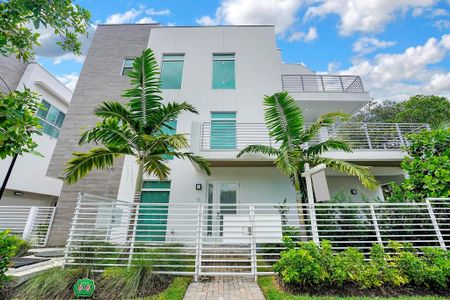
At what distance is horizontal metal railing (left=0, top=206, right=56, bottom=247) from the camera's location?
915 cm

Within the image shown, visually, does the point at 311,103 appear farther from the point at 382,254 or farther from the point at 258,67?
the point at 382,254

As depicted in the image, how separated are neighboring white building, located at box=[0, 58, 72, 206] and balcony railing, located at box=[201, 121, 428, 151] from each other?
11.0 m

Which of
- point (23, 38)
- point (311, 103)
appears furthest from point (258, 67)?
point (23, 38)

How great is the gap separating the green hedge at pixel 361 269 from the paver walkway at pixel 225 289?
0.74 m

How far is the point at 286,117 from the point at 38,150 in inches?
589

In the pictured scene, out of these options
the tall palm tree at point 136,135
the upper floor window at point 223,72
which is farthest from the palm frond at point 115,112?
the upper floor window at point 223,72

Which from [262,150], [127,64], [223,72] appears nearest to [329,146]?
[262,150]

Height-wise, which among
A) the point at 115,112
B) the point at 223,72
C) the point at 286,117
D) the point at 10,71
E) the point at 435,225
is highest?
the point at 10,71

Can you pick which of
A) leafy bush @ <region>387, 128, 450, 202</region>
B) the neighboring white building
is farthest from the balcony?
the neighboring white building

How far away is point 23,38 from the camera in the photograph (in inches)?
150

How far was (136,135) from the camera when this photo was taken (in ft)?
19.8

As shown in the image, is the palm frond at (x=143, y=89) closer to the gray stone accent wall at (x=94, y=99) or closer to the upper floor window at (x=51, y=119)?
the gray stone accent wall at (x=94, y=99)

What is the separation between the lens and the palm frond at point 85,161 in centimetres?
566

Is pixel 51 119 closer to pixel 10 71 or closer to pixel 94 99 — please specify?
pixel 10 71
